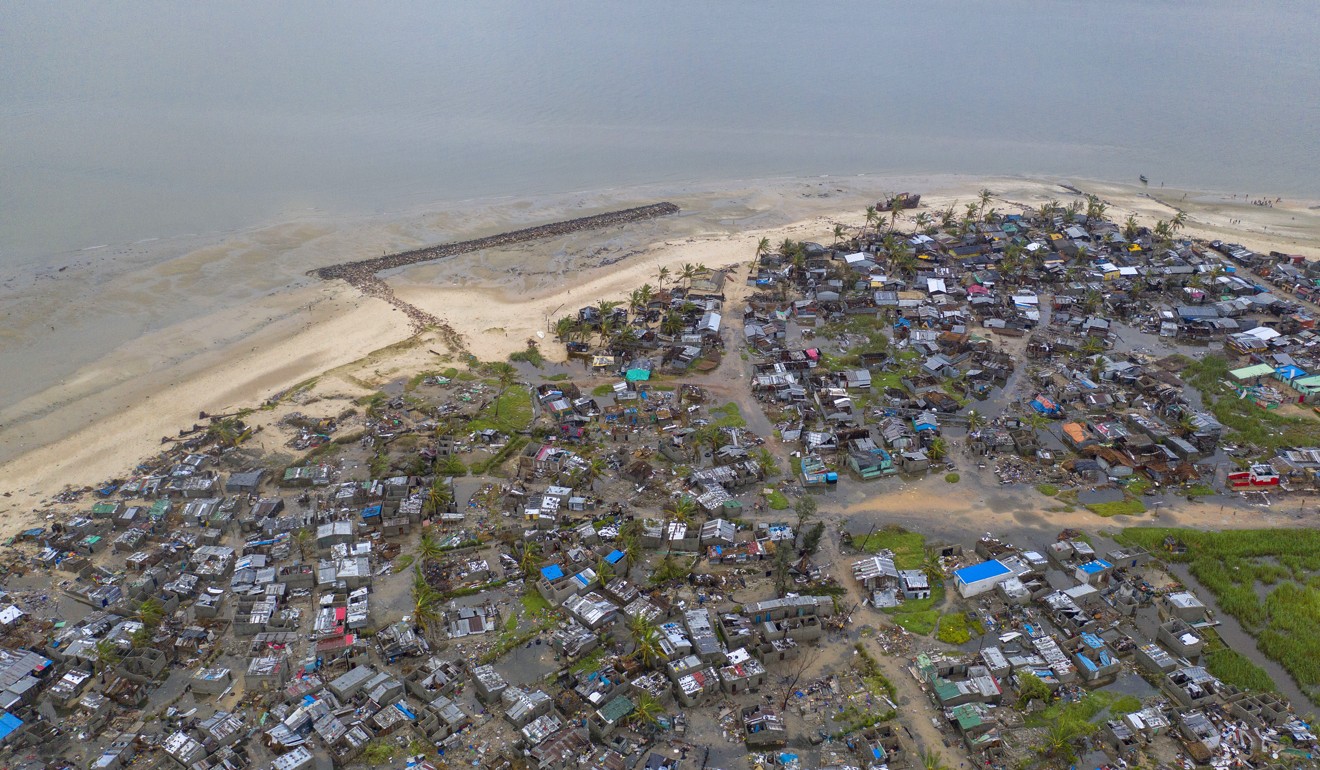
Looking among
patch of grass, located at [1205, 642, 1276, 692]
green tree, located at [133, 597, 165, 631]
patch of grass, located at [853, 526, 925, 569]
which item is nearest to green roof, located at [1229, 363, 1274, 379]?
patch of grass, located at [1205, 642, 1276, 692]

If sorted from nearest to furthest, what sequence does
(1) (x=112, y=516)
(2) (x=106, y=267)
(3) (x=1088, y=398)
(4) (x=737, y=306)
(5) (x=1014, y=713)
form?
(5) (x=1014, y=713) < (1) (x=112, y=516) < (3) (x=1088, y=398) < (4) (x=737, y=306) < (2) (x=106, y=267)

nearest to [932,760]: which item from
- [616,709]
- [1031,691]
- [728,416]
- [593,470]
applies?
[1031,691]

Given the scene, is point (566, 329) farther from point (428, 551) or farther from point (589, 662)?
point (589, 662)

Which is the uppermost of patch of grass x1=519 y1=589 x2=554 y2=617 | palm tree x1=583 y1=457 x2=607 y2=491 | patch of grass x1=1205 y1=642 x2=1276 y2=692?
palm tree x1=583 y1=457 x2=607 y2=491

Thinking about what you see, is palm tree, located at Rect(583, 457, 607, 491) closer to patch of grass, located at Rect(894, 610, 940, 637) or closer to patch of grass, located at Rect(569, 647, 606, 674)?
patch of grass, located at Rect(569, 647, 606, 674)

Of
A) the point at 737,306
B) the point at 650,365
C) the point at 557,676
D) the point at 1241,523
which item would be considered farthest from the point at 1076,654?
the point at 737,306

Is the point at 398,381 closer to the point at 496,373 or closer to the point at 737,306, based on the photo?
the point at 496,373
